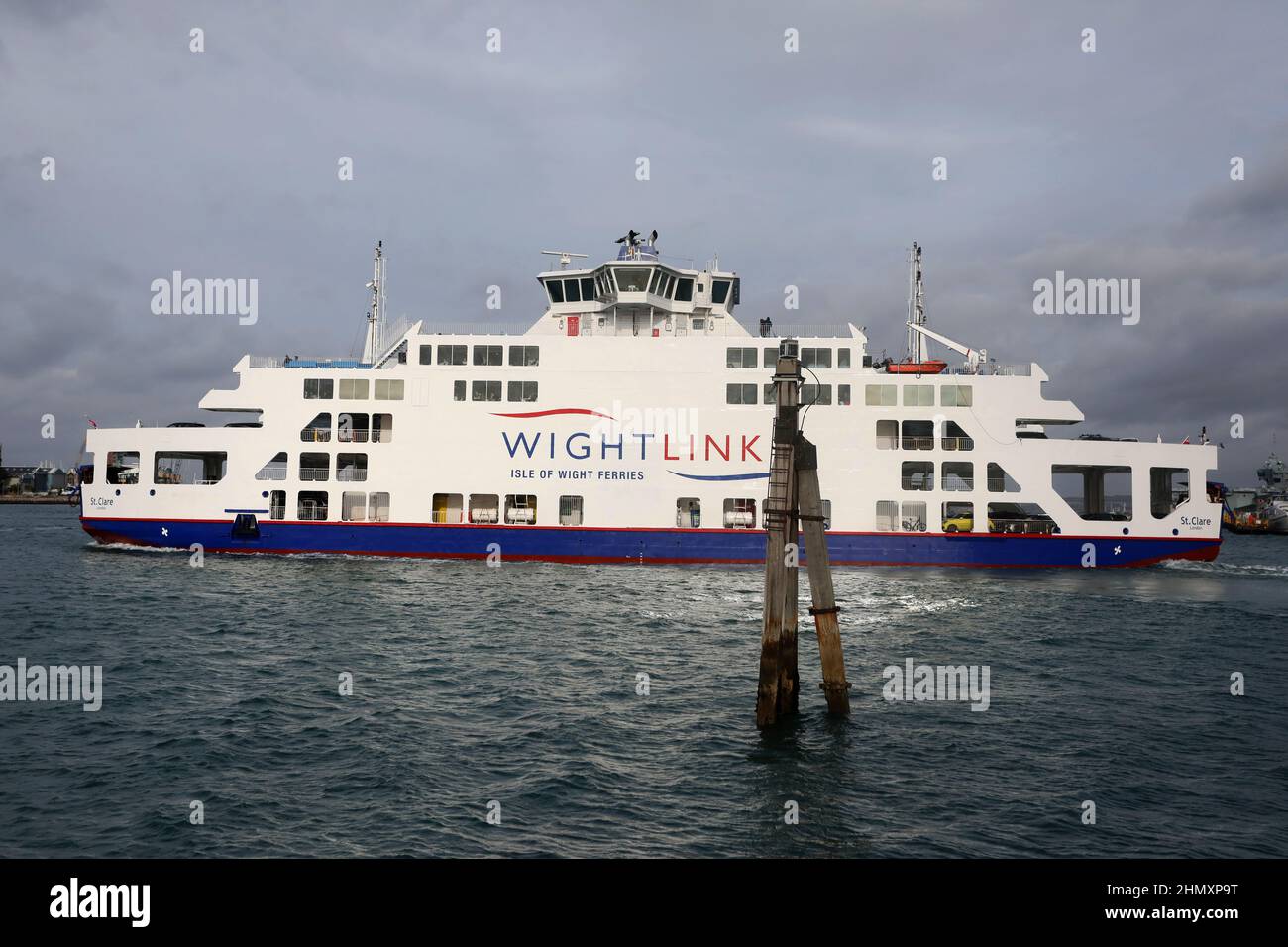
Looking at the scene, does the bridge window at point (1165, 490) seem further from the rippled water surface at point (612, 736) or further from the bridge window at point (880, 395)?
the rippled water surface at point (612, 736)

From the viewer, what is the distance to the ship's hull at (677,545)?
34094mm

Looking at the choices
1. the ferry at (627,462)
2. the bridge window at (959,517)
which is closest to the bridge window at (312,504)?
the ferry at (627,462)

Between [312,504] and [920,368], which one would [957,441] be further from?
[312,504]

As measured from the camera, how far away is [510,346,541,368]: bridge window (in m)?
35.9

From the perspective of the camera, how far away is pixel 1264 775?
11281 millimetres

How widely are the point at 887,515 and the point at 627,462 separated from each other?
38.6ft

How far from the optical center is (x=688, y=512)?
1374 inches

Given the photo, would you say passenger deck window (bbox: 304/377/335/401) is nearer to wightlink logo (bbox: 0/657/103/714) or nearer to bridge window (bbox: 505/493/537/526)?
bridge window (bbox: 505/493/537/526)

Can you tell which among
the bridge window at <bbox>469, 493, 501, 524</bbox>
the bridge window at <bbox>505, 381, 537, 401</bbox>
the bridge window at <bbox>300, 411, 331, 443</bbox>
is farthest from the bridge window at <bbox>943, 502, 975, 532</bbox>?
the bridge window at <bbox>300, 411, 331, 443</bbox>

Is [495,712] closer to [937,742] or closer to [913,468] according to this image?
[937,742]

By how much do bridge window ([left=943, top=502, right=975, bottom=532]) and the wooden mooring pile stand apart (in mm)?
23435

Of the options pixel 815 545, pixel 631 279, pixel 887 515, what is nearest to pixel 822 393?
pixel 887 515

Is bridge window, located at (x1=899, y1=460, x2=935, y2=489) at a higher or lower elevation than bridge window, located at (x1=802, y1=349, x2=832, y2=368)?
lower

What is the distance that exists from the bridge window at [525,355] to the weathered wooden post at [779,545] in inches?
950
